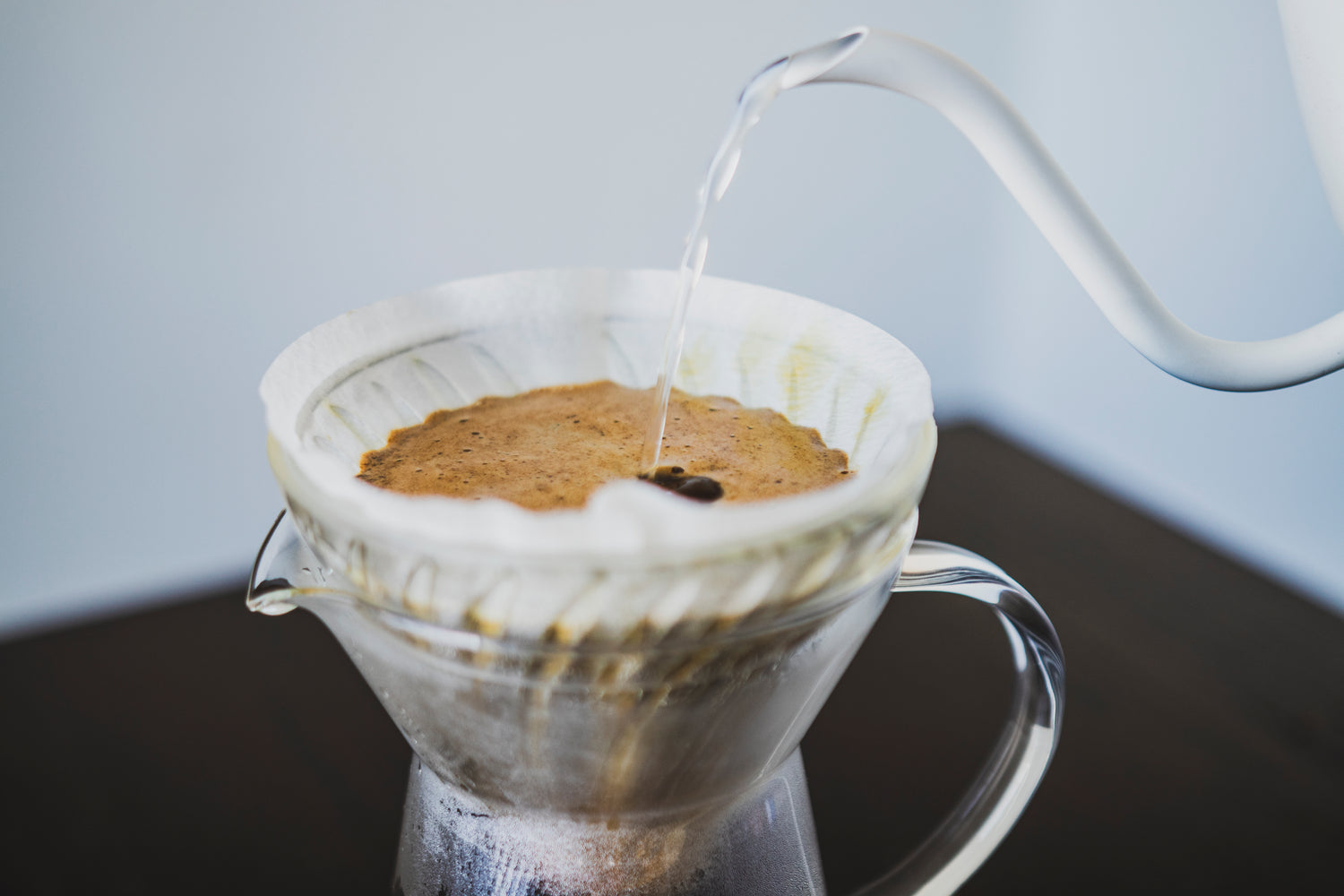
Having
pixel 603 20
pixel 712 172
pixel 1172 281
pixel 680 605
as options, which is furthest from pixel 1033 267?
pixel 680 605

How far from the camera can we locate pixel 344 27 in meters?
0.89

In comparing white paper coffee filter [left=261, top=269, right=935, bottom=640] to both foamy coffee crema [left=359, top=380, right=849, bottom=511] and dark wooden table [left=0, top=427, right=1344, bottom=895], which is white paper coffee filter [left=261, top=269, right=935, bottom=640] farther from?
dark wooden table [left=0, top=427, right=1344, bottom=895]

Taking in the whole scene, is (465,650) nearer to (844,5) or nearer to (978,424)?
(978,424)

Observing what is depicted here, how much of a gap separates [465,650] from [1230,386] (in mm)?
304

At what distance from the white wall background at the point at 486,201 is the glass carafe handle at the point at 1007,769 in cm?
51

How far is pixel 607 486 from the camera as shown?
0.28 meters

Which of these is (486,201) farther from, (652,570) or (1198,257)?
(652,570)

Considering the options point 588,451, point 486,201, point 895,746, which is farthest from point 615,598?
point 486,201

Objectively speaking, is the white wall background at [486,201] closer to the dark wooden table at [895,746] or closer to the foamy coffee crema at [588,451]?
the dark wooden table at [895,746]

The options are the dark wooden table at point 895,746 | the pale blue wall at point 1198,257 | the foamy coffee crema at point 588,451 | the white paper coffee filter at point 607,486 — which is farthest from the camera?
the pale blue wall at point 1198,257

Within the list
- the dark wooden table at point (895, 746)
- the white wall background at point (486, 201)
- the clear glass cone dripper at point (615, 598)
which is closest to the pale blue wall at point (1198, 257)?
the white wall background at point (486, 201)

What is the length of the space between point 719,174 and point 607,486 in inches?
6.1

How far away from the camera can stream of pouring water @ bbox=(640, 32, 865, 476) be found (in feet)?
1.08

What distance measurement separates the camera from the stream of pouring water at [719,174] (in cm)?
33
